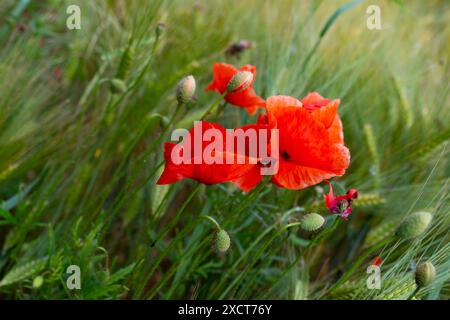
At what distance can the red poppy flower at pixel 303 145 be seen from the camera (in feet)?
2.34

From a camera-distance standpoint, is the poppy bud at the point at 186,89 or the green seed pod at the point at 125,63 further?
the green seed pod at the point at 125,63

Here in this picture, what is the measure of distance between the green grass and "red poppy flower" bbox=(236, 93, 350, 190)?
0.06m

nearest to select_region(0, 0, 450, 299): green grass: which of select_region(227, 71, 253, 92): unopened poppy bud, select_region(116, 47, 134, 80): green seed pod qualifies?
select_region(116, 47, 134, 80): green seed pod

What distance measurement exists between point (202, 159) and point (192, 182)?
473mm

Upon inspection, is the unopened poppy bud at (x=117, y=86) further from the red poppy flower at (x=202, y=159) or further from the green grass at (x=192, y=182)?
the red poppy flower at (x=202, y=159)

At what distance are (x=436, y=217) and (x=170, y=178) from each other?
1.11 ft

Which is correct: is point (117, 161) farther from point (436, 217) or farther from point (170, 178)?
point (436, 217)

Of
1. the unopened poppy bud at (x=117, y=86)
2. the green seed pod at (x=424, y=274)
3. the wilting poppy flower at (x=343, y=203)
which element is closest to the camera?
the green seed pod at (x=424, y=274)

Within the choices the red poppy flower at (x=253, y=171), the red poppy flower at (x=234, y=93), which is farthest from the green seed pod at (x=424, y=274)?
the red poppy flower at (x=234, y=93)

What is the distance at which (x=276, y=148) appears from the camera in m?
0.71

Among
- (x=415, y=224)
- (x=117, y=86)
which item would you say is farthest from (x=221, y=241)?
(x=117, y=86)

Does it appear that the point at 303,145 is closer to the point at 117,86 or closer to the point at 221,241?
the point at 221,241

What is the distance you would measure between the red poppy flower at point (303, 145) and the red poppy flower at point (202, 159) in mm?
47

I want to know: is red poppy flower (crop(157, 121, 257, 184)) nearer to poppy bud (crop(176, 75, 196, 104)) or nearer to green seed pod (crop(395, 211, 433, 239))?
poppy bud (crop(176, 75, 196, 104))
